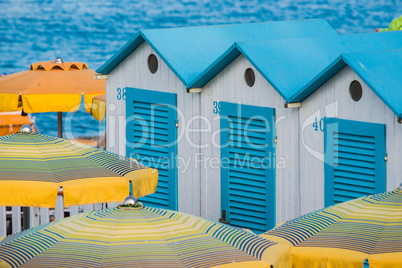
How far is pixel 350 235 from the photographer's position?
6.97m

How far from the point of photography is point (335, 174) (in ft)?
32.0

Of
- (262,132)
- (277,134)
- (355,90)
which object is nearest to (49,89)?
(262,132)

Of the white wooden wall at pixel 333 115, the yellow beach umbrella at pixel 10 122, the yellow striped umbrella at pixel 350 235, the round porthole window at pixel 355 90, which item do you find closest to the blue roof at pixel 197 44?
the white wooden wall at pixel 333 115

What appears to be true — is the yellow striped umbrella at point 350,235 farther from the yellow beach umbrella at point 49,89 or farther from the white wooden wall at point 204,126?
the yellow beach umbrella at point 49,89

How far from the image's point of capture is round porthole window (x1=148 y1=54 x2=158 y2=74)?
1164 cm

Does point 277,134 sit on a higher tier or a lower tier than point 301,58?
lower

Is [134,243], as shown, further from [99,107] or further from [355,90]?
[99,107]

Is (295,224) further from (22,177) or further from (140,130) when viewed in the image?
(140,130)

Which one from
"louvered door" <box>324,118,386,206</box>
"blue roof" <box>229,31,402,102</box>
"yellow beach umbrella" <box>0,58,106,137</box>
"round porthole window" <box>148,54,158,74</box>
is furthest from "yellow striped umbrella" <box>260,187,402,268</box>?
"yellow beach umbrella" <box>0,58,106,137</box>

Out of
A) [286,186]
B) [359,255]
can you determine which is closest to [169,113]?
[286,186]

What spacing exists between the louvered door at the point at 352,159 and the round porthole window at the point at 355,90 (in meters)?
0.26

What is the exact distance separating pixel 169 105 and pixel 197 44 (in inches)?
38.8

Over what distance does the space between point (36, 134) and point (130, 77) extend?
243 centimetres

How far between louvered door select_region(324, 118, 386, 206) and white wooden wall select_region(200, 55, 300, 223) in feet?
1.63
